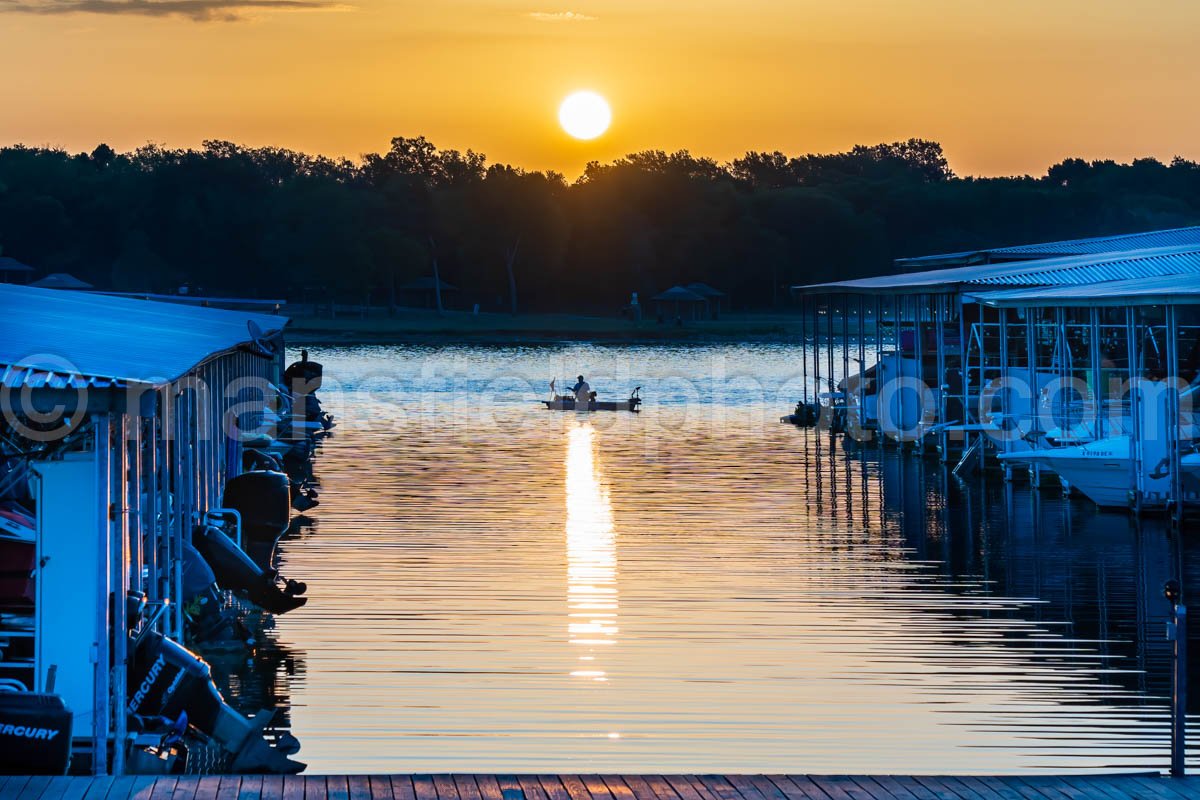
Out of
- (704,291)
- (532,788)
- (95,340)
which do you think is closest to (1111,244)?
(95,340)

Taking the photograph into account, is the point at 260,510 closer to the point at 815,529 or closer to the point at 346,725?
the point at 346,725

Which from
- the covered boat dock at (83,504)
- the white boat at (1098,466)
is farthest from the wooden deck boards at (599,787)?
the white boat at (1098,466)

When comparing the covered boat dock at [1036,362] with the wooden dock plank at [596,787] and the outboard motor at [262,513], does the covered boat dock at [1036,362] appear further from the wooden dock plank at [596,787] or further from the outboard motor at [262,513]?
the wooden dock plank at [596,787]

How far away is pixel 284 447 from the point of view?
90.4 feet

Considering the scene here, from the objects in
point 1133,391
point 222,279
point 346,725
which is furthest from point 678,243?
point 346,725

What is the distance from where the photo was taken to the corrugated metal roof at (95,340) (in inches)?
367

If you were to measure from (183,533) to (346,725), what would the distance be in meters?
4.12

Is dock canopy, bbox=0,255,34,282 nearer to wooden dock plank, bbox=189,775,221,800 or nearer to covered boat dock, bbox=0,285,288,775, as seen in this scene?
covered boat dock, bbox=0,285,288,775

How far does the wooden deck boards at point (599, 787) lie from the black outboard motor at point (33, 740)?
0.52 m

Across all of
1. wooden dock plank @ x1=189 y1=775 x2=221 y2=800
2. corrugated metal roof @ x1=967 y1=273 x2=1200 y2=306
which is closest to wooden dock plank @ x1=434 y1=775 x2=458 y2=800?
wooden dock plank @ x1=189 y1=775 x2=221 y2=800

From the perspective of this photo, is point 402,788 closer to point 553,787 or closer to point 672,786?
point 553,787

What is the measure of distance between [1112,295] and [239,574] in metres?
10.5

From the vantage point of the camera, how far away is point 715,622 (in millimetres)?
15156

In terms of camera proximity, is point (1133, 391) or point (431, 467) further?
point (431, 467)
